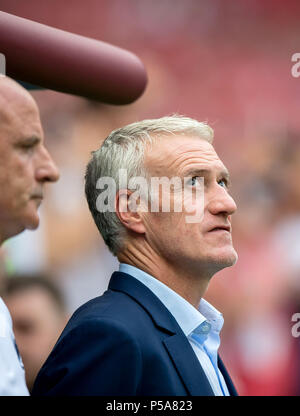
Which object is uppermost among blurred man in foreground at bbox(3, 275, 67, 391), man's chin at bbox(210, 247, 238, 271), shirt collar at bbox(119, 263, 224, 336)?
man's chin at bbox(210, 247, 238, 271)

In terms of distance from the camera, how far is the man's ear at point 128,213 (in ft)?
3.71

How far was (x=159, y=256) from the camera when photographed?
3.67 ft

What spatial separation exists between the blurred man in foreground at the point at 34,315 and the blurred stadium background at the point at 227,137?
101mm

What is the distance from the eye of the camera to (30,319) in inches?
83.1

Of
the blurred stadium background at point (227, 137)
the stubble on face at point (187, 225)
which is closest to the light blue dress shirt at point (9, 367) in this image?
the stubble on face at point (187, 225)

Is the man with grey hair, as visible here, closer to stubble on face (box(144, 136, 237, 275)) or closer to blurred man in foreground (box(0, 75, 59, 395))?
stubble on face (box(144, 136, 237, 275))

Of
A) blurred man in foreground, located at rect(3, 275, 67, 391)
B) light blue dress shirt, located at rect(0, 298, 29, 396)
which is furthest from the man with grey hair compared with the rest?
blurred man in foreground, located at rect(3, 275, 67, 391)

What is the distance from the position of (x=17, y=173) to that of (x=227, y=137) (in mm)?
2293

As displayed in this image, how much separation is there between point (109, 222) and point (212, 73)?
6.52ft

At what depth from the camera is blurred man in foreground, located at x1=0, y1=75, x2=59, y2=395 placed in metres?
0.67

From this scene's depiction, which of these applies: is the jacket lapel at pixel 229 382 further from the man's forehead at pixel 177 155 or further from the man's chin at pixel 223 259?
the man's forehead at pixel 177 155

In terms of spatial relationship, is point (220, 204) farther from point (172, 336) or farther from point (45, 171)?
point (45, 171)

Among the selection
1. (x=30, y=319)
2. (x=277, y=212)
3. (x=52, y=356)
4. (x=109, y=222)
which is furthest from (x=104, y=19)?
(x=52, y=356)

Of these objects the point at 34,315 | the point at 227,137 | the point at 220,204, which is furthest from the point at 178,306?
the point at 227,137
